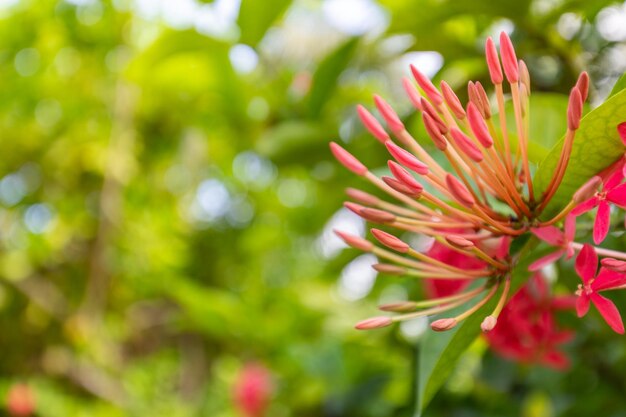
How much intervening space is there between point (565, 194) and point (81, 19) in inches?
72.5

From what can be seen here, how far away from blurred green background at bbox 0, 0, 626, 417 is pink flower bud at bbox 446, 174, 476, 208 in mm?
185

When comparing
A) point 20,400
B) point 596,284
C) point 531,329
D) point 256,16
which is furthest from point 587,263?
point 20,400

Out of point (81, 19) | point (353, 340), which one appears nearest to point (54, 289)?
point (81, 19)

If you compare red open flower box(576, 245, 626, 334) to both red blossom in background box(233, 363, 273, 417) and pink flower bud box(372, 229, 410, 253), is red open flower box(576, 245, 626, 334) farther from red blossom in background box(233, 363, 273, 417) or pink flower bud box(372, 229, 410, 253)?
red blossom in background box(233, 363, 273, 417)

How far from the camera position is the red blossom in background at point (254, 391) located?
1.65 m

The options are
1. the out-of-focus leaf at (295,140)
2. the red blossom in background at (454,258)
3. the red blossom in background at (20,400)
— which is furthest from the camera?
the red blossom in background at (20,400)

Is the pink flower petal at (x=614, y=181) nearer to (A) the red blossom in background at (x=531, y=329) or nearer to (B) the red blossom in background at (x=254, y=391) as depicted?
(A) the red blossom in background at (x=531, y=329)

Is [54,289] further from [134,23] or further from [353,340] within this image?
[353,340]

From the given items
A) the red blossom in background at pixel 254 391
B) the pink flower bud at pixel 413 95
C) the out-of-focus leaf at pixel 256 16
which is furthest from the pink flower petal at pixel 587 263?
the red blossom in background at pixel 254 391

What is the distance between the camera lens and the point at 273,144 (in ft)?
2.50

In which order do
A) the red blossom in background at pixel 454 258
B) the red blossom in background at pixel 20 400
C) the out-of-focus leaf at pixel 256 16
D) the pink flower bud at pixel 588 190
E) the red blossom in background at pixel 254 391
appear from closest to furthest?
1. the pink flower bud at pixel 588 190
2. the red blossom in background at pixel 454 258
3. the out-of-focus leaf at pixel 256 16
4. the red blossom in background at pixel 254 391
5. the red blossom in background at pixel 20 400

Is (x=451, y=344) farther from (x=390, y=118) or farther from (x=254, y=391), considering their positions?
(x=254, y=391)

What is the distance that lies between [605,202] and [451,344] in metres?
0.11

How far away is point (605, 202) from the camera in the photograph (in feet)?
1.08
